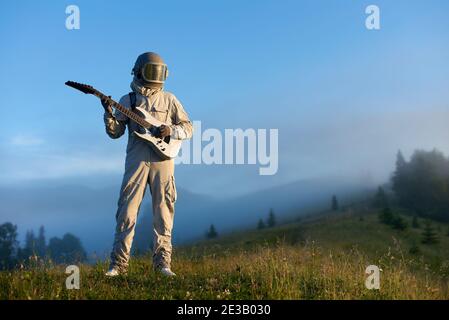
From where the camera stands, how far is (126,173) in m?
9.71

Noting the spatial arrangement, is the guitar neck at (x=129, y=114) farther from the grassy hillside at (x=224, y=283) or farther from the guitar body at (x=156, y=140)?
the grassy hillside at (x=224, y=283)

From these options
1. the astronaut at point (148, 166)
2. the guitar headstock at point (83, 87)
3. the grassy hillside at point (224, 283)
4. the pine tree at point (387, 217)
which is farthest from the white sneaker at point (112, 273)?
the pine tree at point (387, 217)

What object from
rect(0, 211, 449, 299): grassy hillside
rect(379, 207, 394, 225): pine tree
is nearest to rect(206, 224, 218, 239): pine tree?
rect(379, 207, 394, 225): pine tree

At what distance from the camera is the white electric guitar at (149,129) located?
31.1 ft

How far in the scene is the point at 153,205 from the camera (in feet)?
32.8

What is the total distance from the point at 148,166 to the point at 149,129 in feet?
2.28

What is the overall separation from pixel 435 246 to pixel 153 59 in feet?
89.1

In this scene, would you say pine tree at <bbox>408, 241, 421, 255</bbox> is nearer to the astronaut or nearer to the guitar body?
the astronaut

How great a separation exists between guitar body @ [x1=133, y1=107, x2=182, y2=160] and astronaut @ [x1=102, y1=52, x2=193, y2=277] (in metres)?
0.12

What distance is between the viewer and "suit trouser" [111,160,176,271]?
9.56 m

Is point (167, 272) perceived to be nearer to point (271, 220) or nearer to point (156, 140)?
point (156, 140)

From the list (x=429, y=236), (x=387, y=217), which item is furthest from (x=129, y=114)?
(x=387, y=217)
